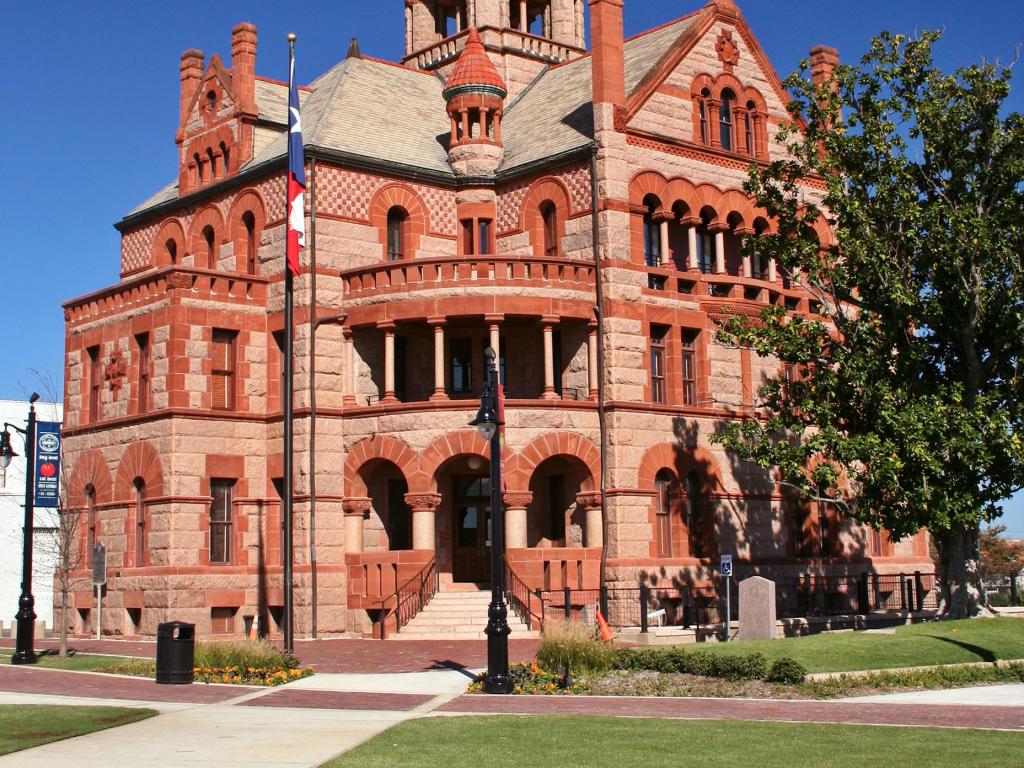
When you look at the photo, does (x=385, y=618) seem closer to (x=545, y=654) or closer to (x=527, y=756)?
(x=545, y=654)

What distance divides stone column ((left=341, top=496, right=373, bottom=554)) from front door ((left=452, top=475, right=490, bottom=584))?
2978 millimetres

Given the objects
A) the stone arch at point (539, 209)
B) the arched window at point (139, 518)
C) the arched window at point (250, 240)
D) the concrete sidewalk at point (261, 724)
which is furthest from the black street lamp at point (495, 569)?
the arched window at point (250, 240)

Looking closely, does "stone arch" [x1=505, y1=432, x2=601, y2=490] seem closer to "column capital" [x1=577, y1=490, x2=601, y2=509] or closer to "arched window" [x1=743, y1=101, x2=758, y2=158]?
"column capital" [x1=577, y1=490, x2=601, y2=509]

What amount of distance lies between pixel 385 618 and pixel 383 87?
18.4 metres


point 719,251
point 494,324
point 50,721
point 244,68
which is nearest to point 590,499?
point 494,324

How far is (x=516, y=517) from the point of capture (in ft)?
122

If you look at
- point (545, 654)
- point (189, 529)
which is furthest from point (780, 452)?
point (189, 529)

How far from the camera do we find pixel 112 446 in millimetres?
40406

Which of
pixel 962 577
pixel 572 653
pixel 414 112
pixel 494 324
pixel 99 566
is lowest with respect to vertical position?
pixel 572 653

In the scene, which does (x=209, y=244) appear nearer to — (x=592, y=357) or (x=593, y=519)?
(x=592, y=357)

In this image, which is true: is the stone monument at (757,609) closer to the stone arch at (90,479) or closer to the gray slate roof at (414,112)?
the gray slate roof at (414,112)

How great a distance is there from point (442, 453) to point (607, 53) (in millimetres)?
12154

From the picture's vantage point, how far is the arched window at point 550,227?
41031mm

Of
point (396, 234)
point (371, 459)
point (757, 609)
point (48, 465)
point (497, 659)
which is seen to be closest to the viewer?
point (497, 659)
